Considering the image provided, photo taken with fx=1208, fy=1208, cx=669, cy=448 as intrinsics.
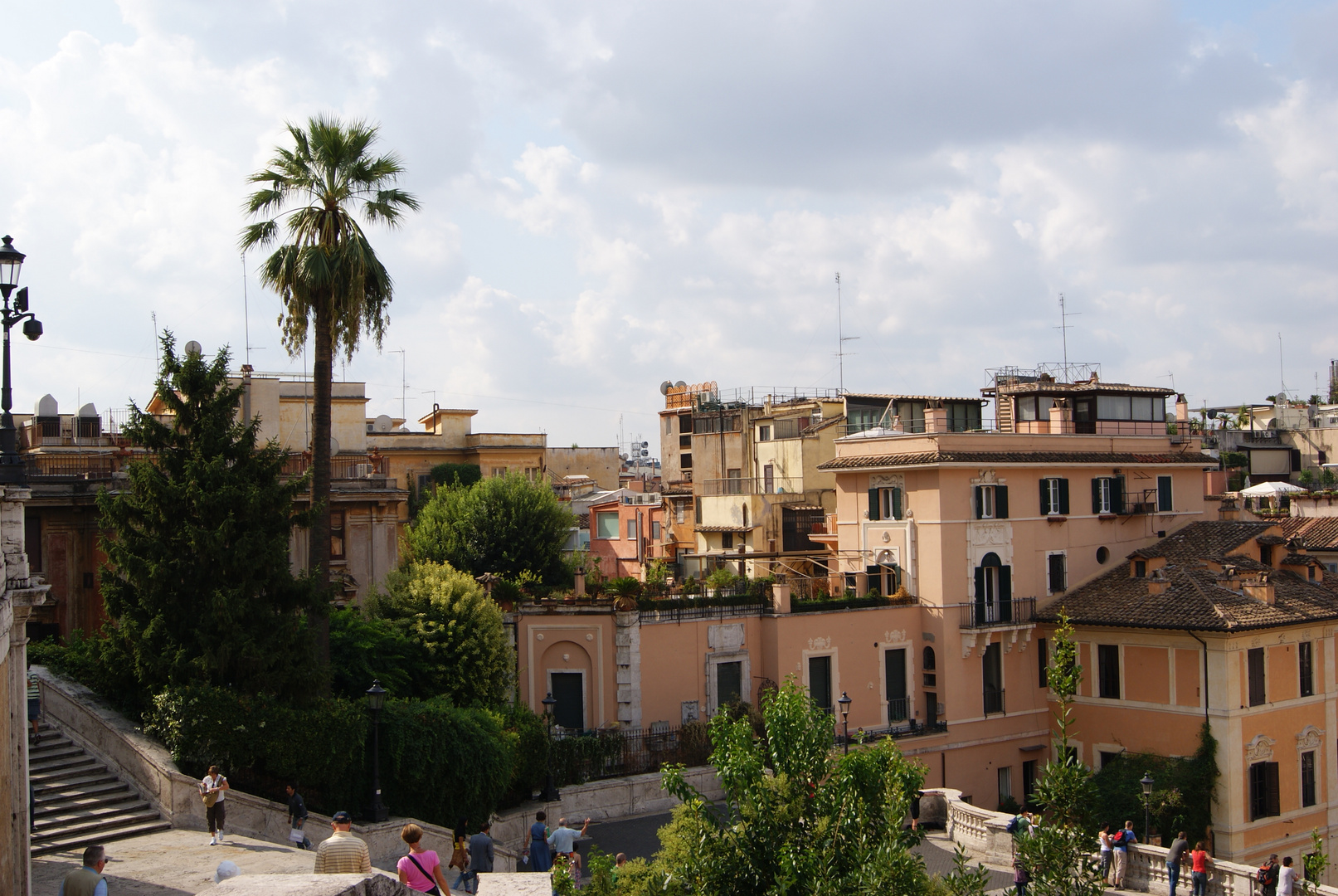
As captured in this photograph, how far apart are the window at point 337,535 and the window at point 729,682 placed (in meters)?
11.6

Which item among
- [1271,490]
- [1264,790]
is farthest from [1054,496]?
[1271,490]

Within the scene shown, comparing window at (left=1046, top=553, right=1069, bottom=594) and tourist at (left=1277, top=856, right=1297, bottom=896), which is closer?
tourist at (left=1277, top=856, right=1297, bottom=896)

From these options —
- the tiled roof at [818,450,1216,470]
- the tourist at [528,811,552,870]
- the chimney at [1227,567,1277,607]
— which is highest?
the tiled roof at [818,450,1216,470]

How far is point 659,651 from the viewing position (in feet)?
106

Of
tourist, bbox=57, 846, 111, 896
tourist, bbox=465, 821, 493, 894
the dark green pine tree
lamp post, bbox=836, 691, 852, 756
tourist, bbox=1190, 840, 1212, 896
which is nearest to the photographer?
tourist, bbox=57, 846, 111, 896

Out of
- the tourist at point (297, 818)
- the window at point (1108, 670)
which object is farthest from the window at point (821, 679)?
the tourist at point (297, 818)

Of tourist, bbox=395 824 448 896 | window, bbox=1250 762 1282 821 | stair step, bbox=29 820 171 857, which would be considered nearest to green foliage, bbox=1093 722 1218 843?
window, bbox=1250 762 1282 821

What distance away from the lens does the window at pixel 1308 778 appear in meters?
36.1

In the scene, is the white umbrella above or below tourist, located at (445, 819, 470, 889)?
above

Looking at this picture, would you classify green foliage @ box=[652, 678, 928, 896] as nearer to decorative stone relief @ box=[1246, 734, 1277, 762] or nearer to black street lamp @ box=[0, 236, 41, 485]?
black street lamp @ box=[0, 236, 41, 485]

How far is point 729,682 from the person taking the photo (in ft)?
111

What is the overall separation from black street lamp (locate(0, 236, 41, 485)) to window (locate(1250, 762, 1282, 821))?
108ft

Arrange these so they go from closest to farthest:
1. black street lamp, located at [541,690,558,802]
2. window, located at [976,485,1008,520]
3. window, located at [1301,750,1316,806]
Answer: black street lamp, located at [541,690,558,802] → window, located at [1301,750,1316,806] → window, located at [976,485,1008,520]

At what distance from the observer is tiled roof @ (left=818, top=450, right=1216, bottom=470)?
3697 centimetres
